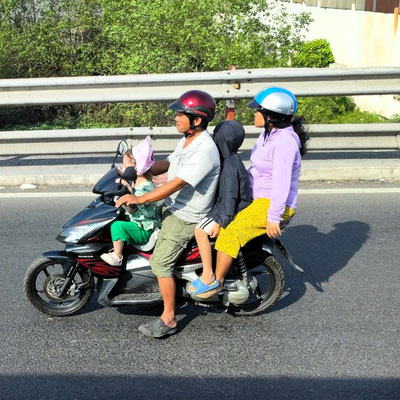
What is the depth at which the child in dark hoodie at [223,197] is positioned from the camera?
15.2 ft

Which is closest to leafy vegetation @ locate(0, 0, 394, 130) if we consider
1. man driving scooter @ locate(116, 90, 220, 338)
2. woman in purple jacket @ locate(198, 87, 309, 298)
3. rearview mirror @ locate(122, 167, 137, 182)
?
woman in purple jacket @ locate(198, 87, 309, 298)

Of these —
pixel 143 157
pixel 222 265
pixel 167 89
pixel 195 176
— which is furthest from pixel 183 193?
pixel 167 89

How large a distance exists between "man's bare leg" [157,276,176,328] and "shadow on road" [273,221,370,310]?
855 mm

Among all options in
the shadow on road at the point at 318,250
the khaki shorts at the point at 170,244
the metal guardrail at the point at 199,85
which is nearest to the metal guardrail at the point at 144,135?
the metal guardrail at the point at 199,85

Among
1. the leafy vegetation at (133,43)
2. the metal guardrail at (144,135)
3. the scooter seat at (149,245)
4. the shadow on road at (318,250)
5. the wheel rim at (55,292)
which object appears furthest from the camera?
the leafy vegetation at (133,43)

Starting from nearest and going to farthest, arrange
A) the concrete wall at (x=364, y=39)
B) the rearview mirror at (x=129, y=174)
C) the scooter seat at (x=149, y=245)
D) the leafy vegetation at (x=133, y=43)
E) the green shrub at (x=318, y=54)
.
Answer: the rearview mirror at (x=129, y=174), the scooter seat at (x=149, y=245), the leafy vegetation at (x=133, y=43), the concrete wall at (x=364, y=39), the green shrub at (x=318, y=54)

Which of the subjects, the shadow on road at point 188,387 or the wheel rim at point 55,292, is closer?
the shadow on road at point 188,387

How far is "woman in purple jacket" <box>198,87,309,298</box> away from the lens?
15.1 ft

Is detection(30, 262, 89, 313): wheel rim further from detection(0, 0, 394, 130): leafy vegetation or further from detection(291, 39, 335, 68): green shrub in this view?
detection(291, 39, 335, 68): green shrub

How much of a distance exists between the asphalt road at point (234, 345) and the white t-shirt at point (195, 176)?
0.84 meters

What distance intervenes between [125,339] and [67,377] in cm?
57

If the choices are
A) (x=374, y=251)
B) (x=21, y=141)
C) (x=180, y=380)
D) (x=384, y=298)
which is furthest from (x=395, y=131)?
(x=180, y=380)

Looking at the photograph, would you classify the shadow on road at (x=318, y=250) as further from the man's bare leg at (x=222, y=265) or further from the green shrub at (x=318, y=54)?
the green shrub at (x=318, y=54)

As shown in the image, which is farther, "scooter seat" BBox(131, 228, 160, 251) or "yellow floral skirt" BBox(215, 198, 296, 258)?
"scooter seat" BBox(131, 228, 160, 251)
